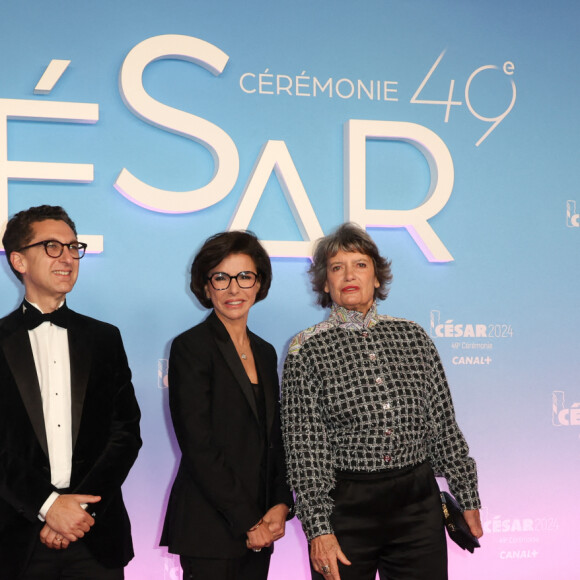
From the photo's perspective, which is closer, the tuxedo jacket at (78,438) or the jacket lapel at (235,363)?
the tuxedo jacket at (78,438)

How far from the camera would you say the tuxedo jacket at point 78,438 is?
208 cm

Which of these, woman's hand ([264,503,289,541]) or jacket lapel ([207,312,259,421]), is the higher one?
jacket lapel ([207,312,259,421])

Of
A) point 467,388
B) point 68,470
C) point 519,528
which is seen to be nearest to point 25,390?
point 68,470

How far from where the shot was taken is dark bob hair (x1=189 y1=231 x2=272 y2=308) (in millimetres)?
Answer: 2422

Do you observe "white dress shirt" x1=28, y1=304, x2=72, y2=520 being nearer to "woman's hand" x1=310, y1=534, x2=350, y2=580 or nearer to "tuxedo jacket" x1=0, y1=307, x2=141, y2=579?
"tuxedo jacket" x1=0, y1=307, x2=141, y2=579

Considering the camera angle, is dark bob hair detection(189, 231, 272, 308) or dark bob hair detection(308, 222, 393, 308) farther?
→ dark bob hair detection(308, 222, 393, 308)

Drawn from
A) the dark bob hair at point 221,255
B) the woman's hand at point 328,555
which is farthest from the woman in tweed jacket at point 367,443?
the dark bob hair at point 221,255

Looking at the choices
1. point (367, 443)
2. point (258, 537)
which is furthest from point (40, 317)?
point (367, 443)

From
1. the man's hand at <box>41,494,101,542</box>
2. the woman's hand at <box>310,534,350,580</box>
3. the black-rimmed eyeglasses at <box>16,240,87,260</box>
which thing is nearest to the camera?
the man's hand at <box>41,494,101,542</box>

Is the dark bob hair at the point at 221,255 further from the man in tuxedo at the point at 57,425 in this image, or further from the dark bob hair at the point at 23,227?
the dark bob hair at the point at 23,227

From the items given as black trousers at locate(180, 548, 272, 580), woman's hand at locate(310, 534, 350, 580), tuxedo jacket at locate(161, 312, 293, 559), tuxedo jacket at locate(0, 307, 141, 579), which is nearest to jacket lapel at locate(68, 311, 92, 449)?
tuxedo jacket at locate(0, 307, 141, 579)

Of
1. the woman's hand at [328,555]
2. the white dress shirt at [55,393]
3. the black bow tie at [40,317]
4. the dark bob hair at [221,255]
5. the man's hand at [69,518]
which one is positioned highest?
the dark bob hair at [221,255]

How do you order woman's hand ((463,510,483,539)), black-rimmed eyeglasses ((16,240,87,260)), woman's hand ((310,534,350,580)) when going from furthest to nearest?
1. woman's hand ((463,510,483,539))
2. black-rimmed eyeglasses ((16,240,87,260))
3. woman's hand ((310,534,350,580))

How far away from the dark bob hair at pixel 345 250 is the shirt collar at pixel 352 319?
14 cm
